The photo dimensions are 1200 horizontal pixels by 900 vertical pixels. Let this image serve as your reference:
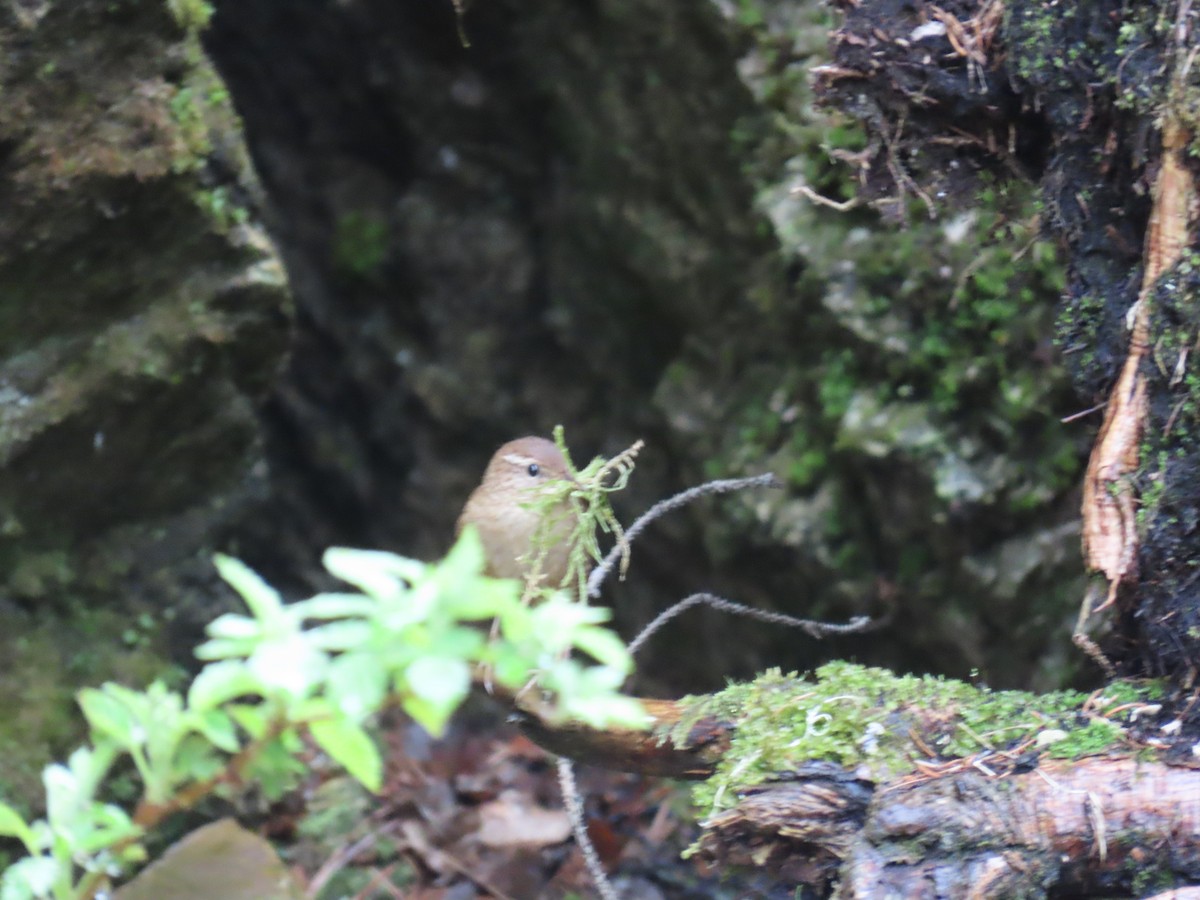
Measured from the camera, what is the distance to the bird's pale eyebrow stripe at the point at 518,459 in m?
3.68

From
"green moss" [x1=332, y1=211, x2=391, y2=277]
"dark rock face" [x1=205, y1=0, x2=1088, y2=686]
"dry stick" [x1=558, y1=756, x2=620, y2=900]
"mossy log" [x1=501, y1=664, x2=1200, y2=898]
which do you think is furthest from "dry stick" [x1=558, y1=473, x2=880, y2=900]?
"green moss" [x1=332, y1=211, x2=391, y2=277]

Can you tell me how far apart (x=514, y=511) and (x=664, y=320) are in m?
1.63

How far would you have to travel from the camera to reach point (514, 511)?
3.49m

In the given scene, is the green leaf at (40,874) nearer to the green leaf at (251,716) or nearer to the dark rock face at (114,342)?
the green leaf at (251,716)

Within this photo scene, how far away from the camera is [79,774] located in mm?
1534

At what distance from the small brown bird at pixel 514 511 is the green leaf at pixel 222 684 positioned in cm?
184

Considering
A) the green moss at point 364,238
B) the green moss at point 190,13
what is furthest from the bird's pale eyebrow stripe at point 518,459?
the green moss at point 364,238

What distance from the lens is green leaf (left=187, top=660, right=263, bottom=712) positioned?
1269 mm

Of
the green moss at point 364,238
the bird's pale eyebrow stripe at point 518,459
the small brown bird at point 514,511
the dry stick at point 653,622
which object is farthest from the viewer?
the green moss at point 364,238

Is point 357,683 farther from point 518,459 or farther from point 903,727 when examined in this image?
point 518,459

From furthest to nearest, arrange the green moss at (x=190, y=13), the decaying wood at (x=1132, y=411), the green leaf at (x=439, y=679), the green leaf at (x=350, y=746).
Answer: the green moss at (x=190, y=13) → the decaying wood at (x=1132, y=411) → the green leaf at (x=350, y=746) → the green leaf at (x=439, y=679)

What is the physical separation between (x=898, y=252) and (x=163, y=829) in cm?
313

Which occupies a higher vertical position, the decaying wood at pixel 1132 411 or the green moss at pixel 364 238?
the green moss at pixel 364 238

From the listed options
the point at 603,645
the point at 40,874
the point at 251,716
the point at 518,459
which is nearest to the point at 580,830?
the point at 518,459
